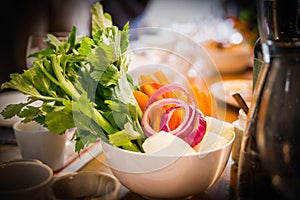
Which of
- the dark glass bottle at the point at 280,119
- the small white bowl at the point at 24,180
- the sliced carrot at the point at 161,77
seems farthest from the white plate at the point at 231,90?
the small white bowl at the point at 24,180

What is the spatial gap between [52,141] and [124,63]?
0.20 m

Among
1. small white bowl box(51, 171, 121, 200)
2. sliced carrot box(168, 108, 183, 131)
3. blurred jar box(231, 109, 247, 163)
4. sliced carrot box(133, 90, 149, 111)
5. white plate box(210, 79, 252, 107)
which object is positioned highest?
sliced carrot box(133, 90, 149, 111)

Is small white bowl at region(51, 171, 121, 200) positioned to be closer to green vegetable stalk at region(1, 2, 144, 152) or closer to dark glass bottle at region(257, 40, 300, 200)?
green vegetable stalk at region(1, 2, 144, 152)

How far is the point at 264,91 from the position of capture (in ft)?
1.41

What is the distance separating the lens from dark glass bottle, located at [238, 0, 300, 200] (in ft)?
1.33

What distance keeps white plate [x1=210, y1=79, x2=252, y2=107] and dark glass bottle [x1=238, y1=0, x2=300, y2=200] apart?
14.5 inches

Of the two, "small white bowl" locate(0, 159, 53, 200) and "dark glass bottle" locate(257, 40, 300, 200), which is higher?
"dark glass bottle" locate(257, 40, 300, 200)

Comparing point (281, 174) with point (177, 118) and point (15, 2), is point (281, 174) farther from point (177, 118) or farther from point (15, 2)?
point (15, 2)

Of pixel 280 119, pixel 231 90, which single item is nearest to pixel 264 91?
pixel 280 119

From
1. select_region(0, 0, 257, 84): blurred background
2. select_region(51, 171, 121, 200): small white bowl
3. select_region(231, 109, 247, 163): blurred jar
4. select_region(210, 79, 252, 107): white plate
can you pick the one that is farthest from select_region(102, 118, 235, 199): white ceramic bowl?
select_region(0, 0, 257, 84): blurred background

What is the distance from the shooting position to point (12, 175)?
511 mm

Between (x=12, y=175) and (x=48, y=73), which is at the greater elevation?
(x=48, y=73)

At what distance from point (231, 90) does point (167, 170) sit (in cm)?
60

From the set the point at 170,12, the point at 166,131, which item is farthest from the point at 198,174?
the point at 170,12
